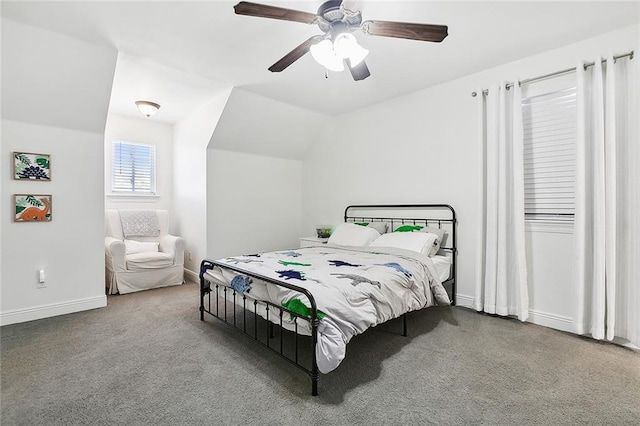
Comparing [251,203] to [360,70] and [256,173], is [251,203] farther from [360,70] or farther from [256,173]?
[360,70]

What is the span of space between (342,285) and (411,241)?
150cm

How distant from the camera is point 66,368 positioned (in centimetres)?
223

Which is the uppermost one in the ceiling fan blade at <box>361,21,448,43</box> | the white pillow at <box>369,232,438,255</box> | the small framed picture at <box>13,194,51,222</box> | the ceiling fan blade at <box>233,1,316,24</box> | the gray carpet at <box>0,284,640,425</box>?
the ceiling fan blade at <box>233,1,316,24</box>

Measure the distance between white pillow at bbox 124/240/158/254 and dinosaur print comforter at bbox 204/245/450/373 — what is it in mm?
2065

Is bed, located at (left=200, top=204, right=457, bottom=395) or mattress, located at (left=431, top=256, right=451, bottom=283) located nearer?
bed, located at (left=200, top=204, right=457, bottom=395)

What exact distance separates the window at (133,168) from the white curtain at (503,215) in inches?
198

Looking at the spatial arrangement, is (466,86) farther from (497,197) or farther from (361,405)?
(361,405)

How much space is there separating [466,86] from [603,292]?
2.42 meters

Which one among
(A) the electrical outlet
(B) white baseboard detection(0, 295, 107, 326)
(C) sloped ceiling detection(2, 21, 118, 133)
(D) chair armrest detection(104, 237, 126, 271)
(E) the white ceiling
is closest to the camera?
(E) the white ceiling

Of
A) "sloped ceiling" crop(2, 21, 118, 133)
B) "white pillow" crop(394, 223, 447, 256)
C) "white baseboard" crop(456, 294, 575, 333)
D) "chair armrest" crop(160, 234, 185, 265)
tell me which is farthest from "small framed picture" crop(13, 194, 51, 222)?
"white baseboard" crop(456, 294, 575, 333)

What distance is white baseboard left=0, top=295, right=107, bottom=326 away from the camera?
3088mm

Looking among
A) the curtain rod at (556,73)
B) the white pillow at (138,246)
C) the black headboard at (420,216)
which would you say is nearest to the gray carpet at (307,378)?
the black headboard at (420,216)

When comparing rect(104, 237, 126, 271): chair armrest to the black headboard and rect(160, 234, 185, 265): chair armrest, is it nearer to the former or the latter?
rect(160, 234, 185, 265): chair armrest

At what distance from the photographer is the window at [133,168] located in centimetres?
496
